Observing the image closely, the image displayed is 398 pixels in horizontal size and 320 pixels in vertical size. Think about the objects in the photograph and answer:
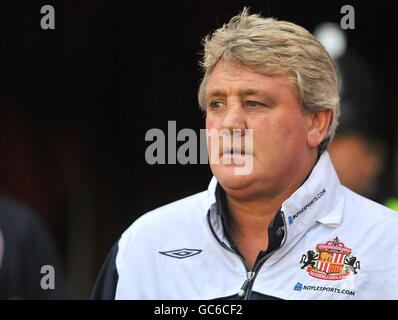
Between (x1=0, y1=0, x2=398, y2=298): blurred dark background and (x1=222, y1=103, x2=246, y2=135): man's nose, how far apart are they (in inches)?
52.4

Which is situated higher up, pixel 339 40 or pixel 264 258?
pixel 339 40

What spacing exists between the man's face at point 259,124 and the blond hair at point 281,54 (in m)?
0.03

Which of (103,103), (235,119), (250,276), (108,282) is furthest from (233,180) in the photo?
(103,103)

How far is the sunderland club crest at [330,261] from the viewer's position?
2.49m

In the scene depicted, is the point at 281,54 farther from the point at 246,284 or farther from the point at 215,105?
the point at 246,284

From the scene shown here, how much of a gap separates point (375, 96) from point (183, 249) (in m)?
1.65

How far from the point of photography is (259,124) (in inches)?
101

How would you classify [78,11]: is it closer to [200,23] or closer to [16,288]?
[200,23]

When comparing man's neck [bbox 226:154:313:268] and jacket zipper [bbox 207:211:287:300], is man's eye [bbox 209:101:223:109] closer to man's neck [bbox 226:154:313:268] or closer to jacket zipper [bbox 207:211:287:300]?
man's neck [bbox 226:154:313:268]

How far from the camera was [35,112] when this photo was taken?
4.75 meters

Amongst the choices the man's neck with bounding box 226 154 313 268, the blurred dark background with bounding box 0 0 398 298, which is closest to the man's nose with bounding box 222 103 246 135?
the man's neck with bounding box 226 154 313 268

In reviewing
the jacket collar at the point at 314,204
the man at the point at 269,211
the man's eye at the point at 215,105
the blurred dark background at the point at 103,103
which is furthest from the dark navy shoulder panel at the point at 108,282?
the blurred dark background at the point at 103,103
